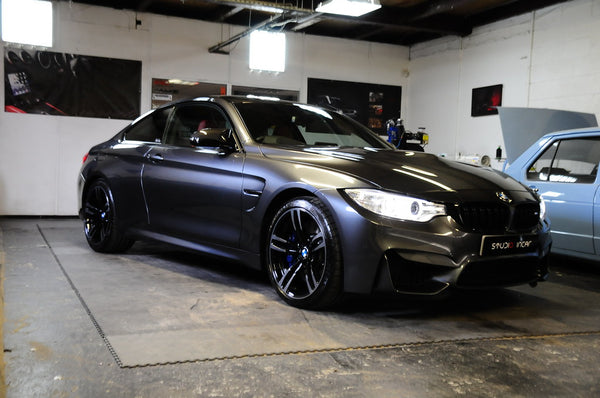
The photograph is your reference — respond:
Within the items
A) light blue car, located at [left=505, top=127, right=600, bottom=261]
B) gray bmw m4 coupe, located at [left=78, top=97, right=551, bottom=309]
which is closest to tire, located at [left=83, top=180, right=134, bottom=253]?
gray bmw m4 coupe, located at [left=78, top=97, right=551, bottom=309]

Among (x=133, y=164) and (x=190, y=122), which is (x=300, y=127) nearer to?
(x=190, y=122)

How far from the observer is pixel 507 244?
3314 millimetres

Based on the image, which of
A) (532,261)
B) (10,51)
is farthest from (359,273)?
(10,51)

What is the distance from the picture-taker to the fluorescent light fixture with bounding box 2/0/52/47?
8.50 meters

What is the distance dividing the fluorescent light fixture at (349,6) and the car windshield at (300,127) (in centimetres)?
297

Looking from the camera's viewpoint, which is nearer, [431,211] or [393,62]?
[431,211]

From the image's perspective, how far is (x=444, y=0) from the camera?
30.5 feet

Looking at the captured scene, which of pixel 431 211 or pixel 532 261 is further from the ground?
pixel 431 211

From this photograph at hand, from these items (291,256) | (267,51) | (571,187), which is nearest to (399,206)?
(291,256)

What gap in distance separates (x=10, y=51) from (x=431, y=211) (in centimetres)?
821

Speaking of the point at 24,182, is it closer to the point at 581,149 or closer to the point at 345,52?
the point at 345,52

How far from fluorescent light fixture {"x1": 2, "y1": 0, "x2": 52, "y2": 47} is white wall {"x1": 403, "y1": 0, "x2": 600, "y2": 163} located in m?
6.80

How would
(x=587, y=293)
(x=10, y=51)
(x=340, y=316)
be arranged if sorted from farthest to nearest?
1. (x=10, y=51)
2. (x=587, y=293)
3. (x=340, y=316)

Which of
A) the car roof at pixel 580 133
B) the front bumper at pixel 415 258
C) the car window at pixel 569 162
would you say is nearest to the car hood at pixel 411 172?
the front bumper at pixel 415 258
